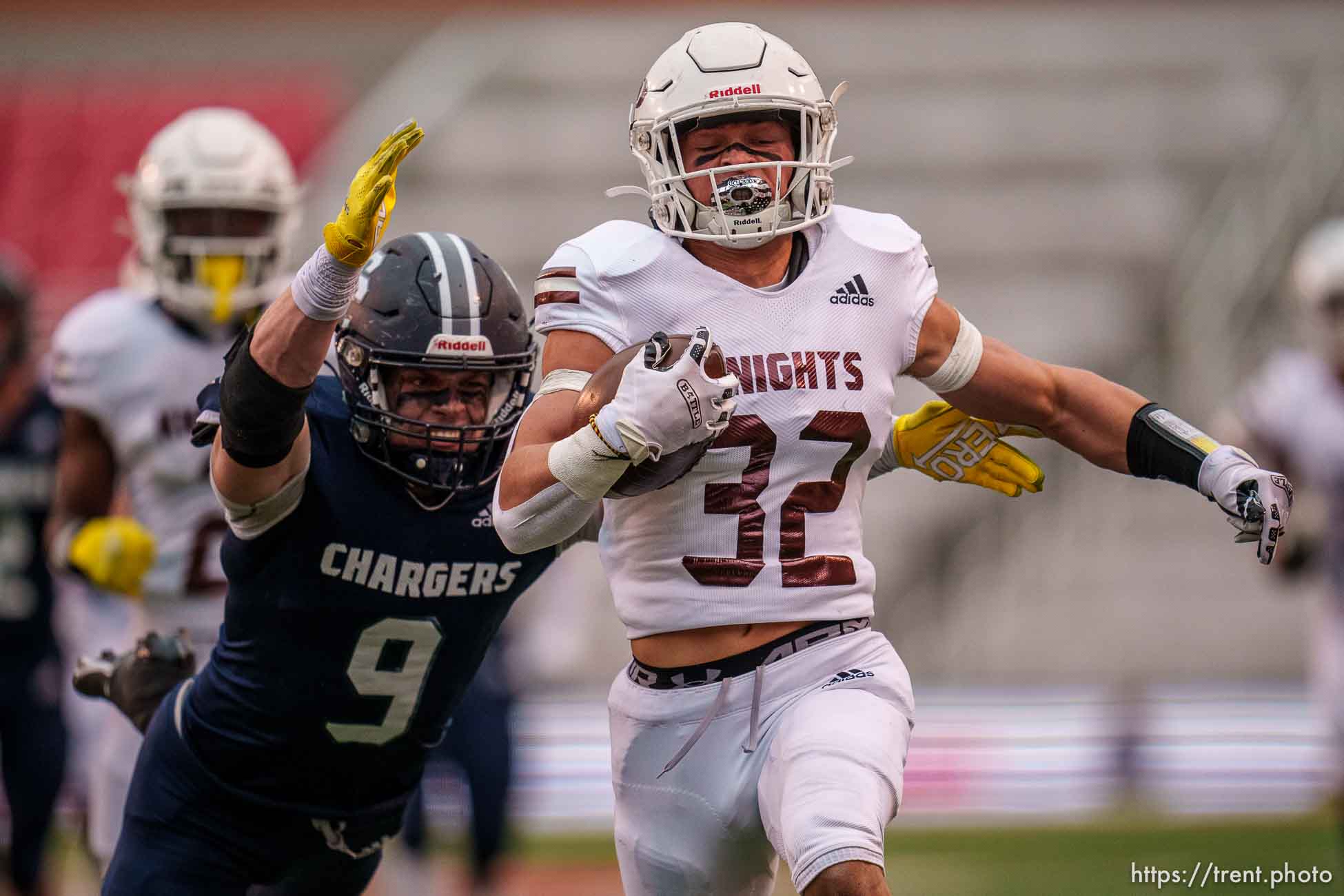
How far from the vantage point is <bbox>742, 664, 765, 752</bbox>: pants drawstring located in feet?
9.98

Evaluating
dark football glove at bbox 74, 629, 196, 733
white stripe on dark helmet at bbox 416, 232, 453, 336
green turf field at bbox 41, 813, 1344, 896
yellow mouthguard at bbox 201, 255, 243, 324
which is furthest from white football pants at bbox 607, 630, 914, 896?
green turf field at bbox 41, 813, 1344, 896

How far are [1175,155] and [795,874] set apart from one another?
33.6 feet

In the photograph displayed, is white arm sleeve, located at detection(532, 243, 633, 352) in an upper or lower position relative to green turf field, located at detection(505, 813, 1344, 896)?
upper

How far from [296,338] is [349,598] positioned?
1.69ft

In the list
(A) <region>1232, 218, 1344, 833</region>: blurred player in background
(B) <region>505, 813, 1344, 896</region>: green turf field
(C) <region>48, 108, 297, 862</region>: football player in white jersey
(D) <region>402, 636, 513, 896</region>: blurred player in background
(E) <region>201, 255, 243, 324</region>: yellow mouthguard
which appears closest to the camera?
(C) <region>48, 108, 297, 862</region>: football player in white jersey

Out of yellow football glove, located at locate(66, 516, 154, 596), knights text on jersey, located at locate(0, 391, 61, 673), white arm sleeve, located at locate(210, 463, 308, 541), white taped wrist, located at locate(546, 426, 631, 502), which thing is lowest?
knights text on jersey, located at locate(0, 391, 61, 673)

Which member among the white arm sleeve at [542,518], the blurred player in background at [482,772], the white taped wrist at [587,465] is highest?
the white taped wrist at [587,465]

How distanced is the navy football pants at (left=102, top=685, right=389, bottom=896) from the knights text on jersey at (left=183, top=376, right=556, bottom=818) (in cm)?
5

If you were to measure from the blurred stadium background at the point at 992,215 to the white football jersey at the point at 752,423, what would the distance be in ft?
15.9

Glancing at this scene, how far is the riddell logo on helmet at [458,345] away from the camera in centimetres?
327

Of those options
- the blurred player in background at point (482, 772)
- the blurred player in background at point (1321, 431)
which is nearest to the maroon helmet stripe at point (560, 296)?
the blurred player in background at point (482, 772)

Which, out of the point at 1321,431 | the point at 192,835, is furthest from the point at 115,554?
the point at 1321,431

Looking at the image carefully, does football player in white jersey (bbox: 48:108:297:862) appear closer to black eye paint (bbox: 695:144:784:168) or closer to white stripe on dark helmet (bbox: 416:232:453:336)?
white stripe on dark helmet (bbox: 416:232:453:336)

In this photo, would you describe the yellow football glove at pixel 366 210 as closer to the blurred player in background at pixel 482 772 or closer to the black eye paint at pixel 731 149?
the black eye paint at pixel 731 149
